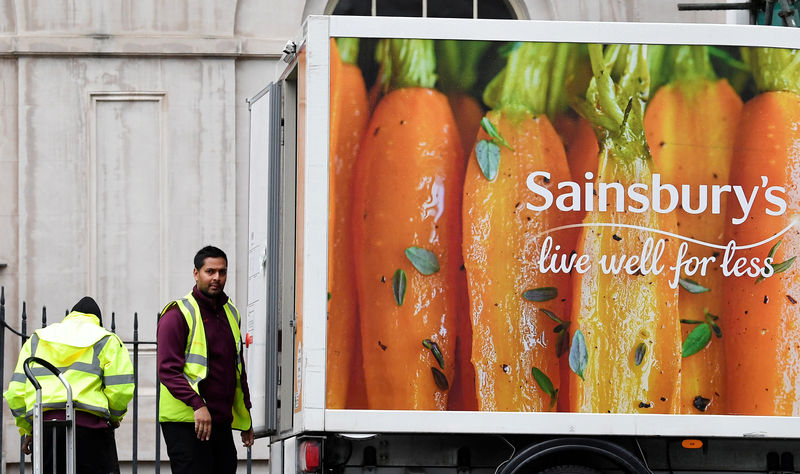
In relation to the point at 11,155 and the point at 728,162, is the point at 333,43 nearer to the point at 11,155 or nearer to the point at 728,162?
the point at 728,162

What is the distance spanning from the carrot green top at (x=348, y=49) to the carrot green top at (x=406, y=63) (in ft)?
0.37

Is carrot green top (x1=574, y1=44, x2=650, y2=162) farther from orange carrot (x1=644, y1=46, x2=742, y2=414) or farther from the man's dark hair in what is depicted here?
the man's dark hair

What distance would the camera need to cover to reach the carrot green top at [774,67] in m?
7.75

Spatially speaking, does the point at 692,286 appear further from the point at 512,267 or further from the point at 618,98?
the point at 618,98

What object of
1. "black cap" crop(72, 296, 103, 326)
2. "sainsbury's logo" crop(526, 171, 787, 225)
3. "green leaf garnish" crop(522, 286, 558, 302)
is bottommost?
"black cap" crop(72, 296, 103, 326)

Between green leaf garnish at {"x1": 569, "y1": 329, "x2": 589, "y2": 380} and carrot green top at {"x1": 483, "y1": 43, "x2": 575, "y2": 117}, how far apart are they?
117 centimetres

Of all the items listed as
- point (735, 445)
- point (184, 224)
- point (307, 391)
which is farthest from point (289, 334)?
point (184, 224)

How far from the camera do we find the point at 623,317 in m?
7.62

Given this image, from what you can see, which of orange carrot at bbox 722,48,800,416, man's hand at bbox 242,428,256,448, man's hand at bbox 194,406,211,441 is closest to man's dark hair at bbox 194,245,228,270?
man's hand at bbox 194,406,211,441

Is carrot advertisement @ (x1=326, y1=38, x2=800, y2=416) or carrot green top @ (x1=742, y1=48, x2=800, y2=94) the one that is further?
carrot green top @ (x1=742, y1=48, x2=800, y2=94)

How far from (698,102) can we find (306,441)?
262 cm

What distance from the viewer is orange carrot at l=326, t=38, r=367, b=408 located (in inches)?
297

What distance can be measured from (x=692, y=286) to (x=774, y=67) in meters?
1.20

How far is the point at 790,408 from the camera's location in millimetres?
7613
